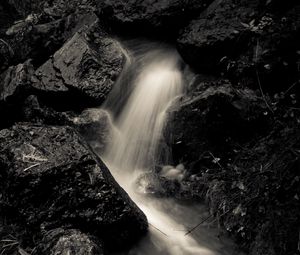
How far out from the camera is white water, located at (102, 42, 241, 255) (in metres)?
4.69

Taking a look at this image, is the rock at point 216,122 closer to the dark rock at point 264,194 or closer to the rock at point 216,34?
the dark rock at point 264,194

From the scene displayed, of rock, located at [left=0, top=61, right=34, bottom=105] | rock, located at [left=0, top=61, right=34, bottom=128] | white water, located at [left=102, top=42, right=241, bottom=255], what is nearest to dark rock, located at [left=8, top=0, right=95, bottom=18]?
rock, located at [left=0, top=61, right=34, bottom=105]

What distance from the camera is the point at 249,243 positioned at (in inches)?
177

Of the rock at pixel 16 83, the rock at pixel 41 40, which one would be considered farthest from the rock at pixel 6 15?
the rock at pixel 16 83

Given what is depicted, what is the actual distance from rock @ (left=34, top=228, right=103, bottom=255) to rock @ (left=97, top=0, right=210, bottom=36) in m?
3.84

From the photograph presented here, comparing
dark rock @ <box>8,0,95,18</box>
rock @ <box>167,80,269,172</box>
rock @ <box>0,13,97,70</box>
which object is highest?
dark rock @ <box>8,0,95,18</box>

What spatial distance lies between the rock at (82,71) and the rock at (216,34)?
1199 millimetres

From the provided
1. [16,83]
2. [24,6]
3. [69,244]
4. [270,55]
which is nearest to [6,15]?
[24,6]

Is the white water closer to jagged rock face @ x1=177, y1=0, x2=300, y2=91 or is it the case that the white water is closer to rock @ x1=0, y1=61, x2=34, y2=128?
jagged rock face @ x1=177, y1=0, x2=300, y2=91

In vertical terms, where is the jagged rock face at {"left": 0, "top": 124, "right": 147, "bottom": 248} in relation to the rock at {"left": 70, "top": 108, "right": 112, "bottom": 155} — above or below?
above

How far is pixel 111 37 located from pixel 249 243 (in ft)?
14.2

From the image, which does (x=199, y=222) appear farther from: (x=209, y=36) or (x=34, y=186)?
(x=209, y=36)

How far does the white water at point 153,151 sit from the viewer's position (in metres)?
4.69

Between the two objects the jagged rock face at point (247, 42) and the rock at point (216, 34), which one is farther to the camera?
the rock at point (216, 34)
